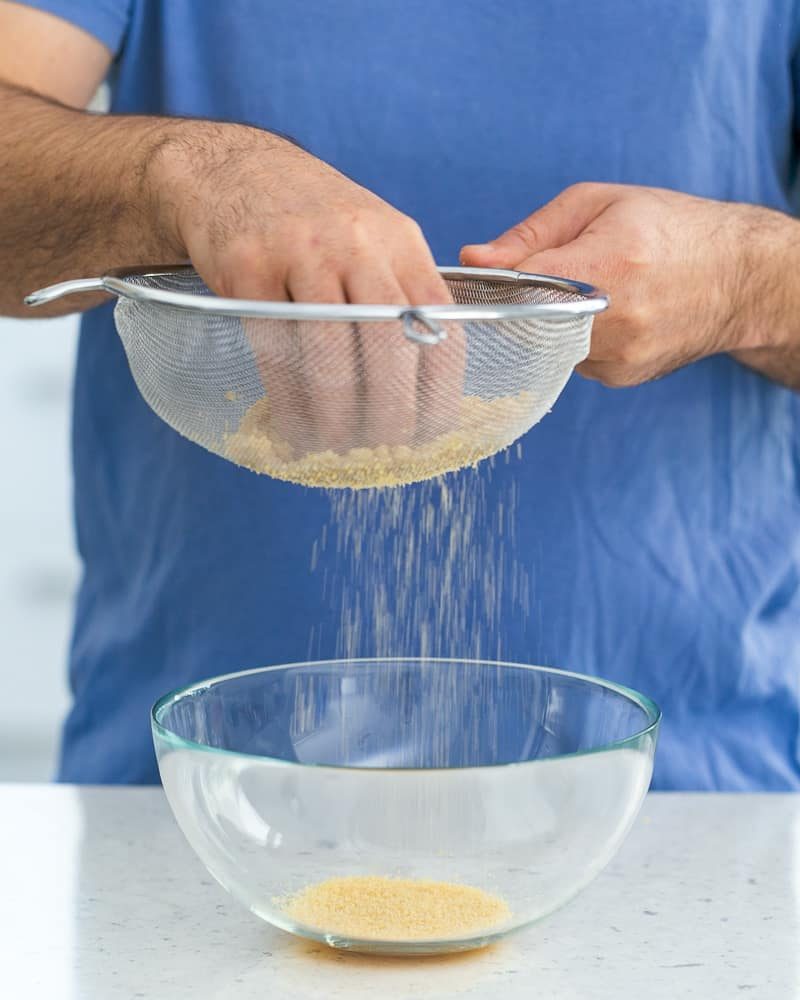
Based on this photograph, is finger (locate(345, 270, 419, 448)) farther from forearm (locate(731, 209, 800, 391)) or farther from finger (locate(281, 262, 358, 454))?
forearm (locate(731, 209, 800, 391))

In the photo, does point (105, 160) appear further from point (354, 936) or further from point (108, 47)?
point (354, 936)

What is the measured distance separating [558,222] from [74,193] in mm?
383

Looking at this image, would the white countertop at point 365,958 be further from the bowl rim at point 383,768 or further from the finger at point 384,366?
the finger at point 384,366

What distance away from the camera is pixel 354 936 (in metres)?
0.84

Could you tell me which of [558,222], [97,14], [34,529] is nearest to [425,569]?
[558,222]

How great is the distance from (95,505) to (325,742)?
511 mm

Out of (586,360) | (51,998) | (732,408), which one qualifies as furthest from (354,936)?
(732,408)

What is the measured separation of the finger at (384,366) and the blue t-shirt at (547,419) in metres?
0.40

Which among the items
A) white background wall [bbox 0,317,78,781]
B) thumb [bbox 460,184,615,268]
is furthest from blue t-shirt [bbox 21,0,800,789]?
white background wall [bbox 0,317,78,781]

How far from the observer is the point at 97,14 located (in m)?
1.30

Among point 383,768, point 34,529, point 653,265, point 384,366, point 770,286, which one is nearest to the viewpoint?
point 383,768

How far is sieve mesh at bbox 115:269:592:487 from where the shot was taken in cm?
88

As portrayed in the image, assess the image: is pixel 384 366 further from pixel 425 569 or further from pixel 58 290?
pixel 425 569

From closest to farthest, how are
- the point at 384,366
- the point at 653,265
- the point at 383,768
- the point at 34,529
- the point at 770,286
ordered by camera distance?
the point at 383,768, the point at 384,366, the point at 653,265, the point at 770,286, the point at 34,529
